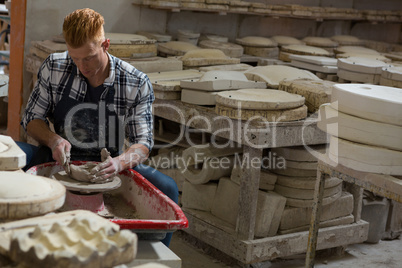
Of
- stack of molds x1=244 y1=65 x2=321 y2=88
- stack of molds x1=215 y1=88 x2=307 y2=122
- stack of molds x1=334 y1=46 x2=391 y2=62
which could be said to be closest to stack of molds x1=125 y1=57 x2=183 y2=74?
stack of molds x1=244 y1=65 x2=321 y2=88

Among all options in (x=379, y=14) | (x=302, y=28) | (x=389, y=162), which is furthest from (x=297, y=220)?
(x=379, y=14)

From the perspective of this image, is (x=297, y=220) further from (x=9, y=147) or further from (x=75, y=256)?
(x=75, y=256)

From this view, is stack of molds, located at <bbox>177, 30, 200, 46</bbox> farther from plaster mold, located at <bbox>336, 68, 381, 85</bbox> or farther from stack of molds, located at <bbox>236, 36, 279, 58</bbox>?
plaster mold, located at <bbox>336, 68, 381, 85</bbox>

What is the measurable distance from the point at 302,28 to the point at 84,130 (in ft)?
17.6

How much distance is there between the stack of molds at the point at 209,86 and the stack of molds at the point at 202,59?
2.85 feet

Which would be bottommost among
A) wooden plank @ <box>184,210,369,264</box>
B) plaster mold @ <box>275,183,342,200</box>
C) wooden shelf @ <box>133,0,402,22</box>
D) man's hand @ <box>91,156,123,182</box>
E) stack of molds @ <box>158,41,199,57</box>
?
wooden plank @ <box>184,210,369,264</box>

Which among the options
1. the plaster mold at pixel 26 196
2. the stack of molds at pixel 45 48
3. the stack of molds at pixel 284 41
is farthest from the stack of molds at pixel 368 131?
the stack of molds at pixel 284 41

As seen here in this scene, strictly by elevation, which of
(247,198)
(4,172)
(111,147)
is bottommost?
(247,198)

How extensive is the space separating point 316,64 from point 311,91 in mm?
1439

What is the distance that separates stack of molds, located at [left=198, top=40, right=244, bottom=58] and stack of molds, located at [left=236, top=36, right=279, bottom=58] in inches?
14.8

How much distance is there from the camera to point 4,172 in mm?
1938

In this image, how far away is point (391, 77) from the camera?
4723mm

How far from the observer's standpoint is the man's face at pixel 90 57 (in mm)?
2938

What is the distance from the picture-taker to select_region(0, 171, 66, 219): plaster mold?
170cm
